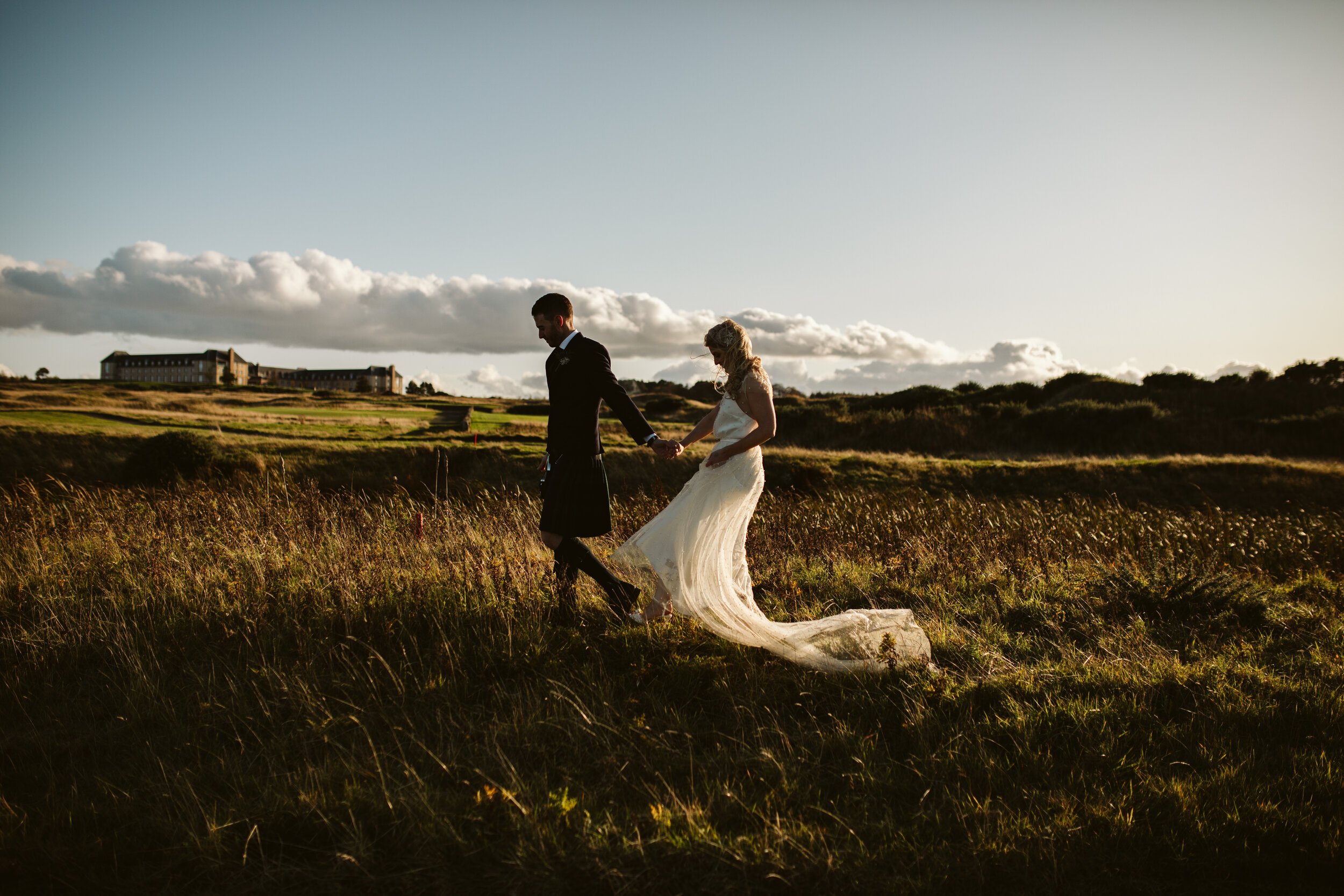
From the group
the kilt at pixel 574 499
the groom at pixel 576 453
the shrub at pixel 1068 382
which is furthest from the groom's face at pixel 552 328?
the shrub at pixel 1068 382

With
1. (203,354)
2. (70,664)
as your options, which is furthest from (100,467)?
(203,354)

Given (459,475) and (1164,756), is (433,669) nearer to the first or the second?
(1164,756)

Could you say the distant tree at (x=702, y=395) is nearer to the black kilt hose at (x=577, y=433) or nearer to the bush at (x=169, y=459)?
the bush at (x=169, y=459)

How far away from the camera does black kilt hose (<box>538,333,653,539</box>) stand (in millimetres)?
4812

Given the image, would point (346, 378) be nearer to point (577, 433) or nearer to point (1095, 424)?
point (1095, 424)

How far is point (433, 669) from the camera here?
402 centimetres

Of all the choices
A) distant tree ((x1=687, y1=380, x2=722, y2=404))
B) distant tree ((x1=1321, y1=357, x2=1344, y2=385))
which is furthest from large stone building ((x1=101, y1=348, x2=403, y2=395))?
distant tree ((x1=1321, y1=357, x2=1344, y2=385))

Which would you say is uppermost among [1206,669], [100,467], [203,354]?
[203,354]

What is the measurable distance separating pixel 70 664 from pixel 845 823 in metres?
4.66

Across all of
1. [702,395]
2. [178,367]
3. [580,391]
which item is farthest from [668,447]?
[178,367]

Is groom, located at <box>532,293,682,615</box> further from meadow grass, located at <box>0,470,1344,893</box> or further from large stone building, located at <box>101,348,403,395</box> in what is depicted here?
large stone building, located at <box>101,348,403,395</box>

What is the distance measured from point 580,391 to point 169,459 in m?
22.6

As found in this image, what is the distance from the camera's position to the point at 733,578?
4742mm

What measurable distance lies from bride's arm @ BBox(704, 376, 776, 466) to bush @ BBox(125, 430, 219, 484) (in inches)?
873
